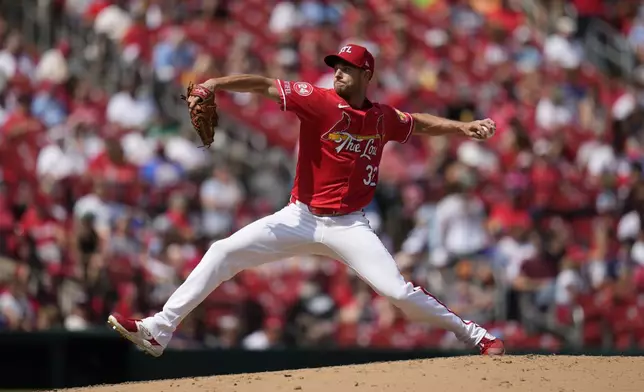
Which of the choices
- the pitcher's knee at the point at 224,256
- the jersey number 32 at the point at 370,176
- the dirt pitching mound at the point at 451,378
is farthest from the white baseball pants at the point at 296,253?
the dirt pitching mound at the point at 451,378

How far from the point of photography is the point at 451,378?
7.02 m

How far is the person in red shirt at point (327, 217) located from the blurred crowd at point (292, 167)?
3523mm

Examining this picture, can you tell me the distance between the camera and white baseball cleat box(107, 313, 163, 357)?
7438mm

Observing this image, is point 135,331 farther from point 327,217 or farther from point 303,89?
point 303,89

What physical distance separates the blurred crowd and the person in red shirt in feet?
11.6

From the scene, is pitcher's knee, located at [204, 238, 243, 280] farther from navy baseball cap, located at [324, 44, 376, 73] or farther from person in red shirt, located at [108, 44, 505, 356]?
navy baseball cap, located at [324, 44, 376, 73]

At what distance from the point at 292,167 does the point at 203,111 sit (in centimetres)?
537

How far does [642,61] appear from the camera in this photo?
1407cm

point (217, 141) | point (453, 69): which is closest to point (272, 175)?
point (217, 141)

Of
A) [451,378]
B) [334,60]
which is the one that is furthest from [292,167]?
[451,378]

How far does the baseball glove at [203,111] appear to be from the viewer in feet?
23.5

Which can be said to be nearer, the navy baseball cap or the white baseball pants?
the white baseball pants

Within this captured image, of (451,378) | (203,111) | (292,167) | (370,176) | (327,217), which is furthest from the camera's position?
(292,167)

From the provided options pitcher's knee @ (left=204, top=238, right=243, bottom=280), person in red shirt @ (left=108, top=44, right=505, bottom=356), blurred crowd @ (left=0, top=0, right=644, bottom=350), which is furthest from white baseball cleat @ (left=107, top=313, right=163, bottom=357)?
blurred crowd @ (left=0, top=0, right=644, bottom=350)
